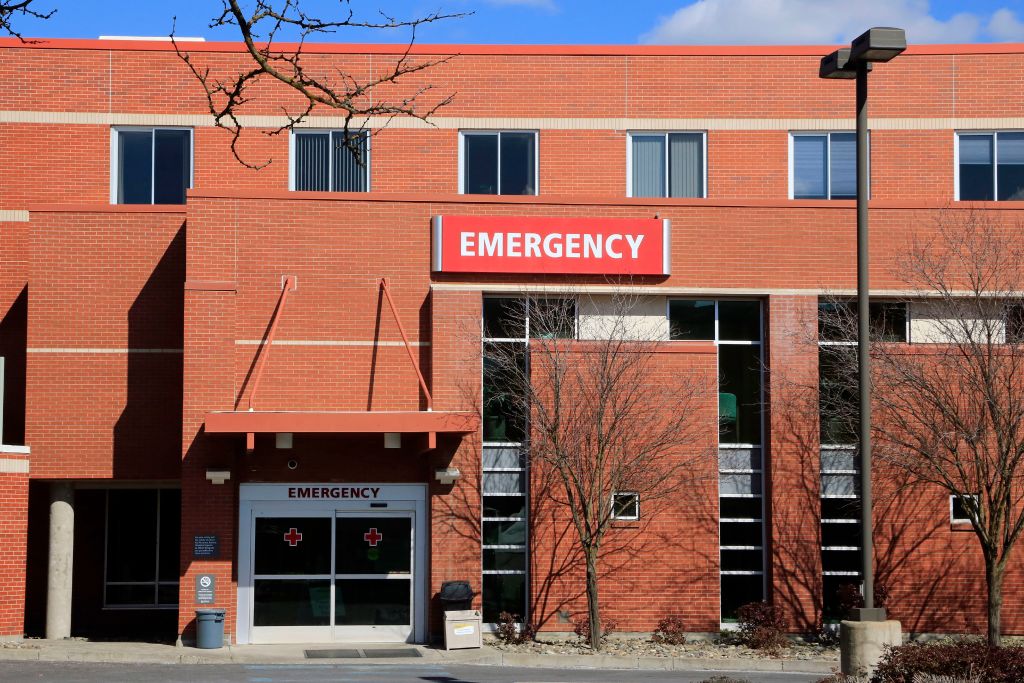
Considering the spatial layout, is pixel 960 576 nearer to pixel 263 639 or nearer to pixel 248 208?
pixel 263 639

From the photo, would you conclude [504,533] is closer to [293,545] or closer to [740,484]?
[293,545]

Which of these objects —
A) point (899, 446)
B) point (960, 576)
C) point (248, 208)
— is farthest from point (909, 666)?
point (248, 208)

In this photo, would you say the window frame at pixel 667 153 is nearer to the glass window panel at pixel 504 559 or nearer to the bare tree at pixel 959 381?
the bare tree at pixel 959 381

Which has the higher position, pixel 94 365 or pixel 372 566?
pixel 94 365

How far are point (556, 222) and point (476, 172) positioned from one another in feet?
15.7

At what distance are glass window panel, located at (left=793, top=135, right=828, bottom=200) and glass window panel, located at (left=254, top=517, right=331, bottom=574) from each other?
13042mm

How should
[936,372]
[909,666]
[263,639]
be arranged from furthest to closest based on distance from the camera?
[263,639] → [936,372] → [909,666]

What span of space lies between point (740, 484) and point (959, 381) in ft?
15.9

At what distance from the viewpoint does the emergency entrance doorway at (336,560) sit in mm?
24219

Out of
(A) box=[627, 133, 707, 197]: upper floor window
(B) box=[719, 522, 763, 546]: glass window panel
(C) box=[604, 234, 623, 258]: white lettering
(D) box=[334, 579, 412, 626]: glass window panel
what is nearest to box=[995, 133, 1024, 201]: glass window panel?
(A) box=[627, 133, 707, 197]: upper floor window

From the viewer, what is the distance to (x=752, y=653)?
2309 cm

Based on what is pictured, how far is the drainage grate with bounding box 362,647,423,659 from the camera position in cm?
2295

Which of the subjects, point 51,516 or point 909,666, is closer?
point 909,666

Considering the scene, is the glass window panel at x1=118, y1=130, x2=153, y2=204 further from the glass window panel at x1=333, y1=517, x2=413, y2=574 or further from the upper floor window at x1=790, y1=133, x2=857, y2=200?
the upper floor window at x1=790, y1=133, x2=857, y2=200
